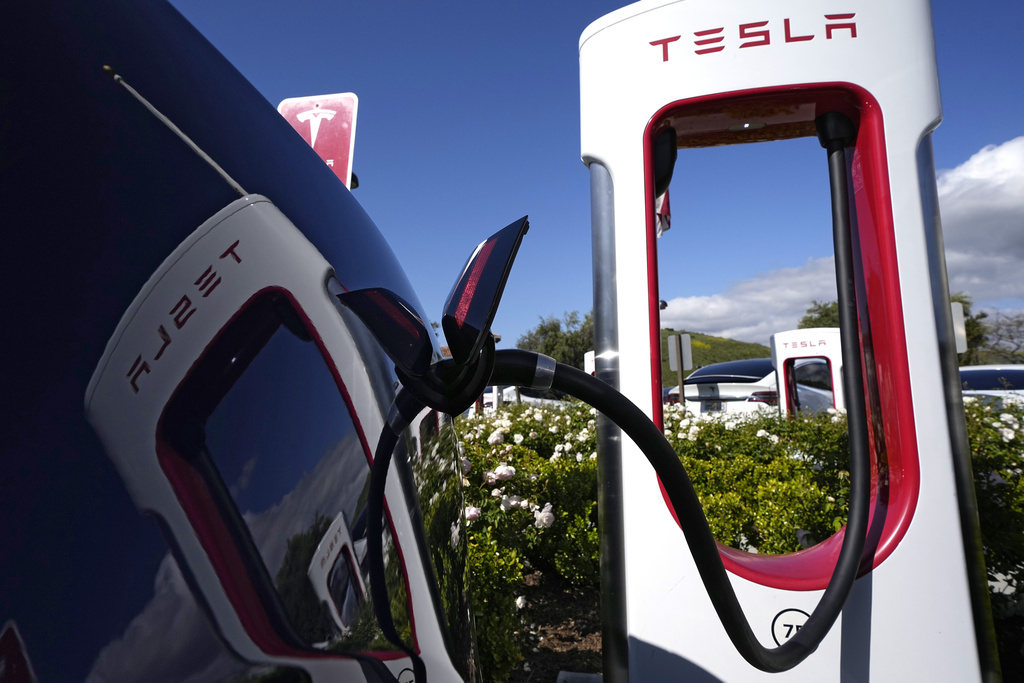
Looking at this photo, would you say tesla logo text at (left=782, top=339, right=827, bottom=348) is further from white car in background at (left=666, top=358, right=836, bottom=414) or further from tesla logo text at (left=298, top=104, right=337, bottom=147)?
tesla logo text at (left=298, top=104, right=337, bottom=147)

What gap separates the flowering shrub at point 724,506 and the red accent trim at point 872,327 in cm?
129

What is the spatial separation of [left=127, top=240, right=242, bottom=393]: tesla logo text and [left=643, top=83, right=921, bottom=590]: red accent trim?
4.52ft

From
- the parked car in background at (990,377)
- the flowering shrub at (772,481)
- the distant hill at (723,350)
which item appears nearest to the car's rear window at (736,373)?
the parked car in background at (990,377)

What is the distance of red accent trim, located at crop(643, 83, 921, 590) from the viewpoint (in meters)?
1.61

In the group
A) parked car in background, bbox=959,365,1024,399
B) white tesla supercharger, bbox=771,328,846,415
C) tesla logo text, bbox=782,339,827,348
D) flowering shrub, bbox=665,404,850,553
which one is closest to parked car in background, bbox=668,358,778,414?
white tesla supercharger, bbox=771,328,846,415

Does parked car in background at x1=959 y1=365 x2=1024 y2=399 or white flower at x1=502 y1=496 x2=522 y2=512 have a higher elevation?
parked car in background at x1=959 y1=365 x2=1024 y2=399

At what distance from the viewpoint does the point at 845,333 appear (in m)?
1.75

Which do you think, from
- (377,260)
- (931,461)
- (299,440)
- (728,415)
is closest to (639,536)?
(931,461)

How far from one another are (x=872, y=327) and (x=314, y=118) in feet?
8.14

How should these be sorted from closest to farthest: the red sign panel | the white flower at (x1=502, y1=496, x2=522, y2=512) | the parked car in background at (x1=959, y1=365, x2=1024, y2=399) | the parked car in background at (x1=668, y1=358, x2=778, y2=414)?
1. the red sign panel
2. the white flower at (x1=502, y1=496, x2=522, y2=512)
3. the parked car in background at (x1=959, y1=365, x2=1024, y2=399)
4. the parked car in background at (x1=668, y1=358, x2=778, y2=414)

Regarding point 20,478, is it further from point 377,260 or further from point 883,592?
point 883,592

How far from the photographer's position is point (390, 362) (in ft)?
2.33

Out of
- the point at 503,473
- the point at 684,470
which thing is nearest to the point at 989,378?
the point at 503,473

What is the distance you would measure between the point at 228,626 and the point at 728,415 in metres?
6.13
